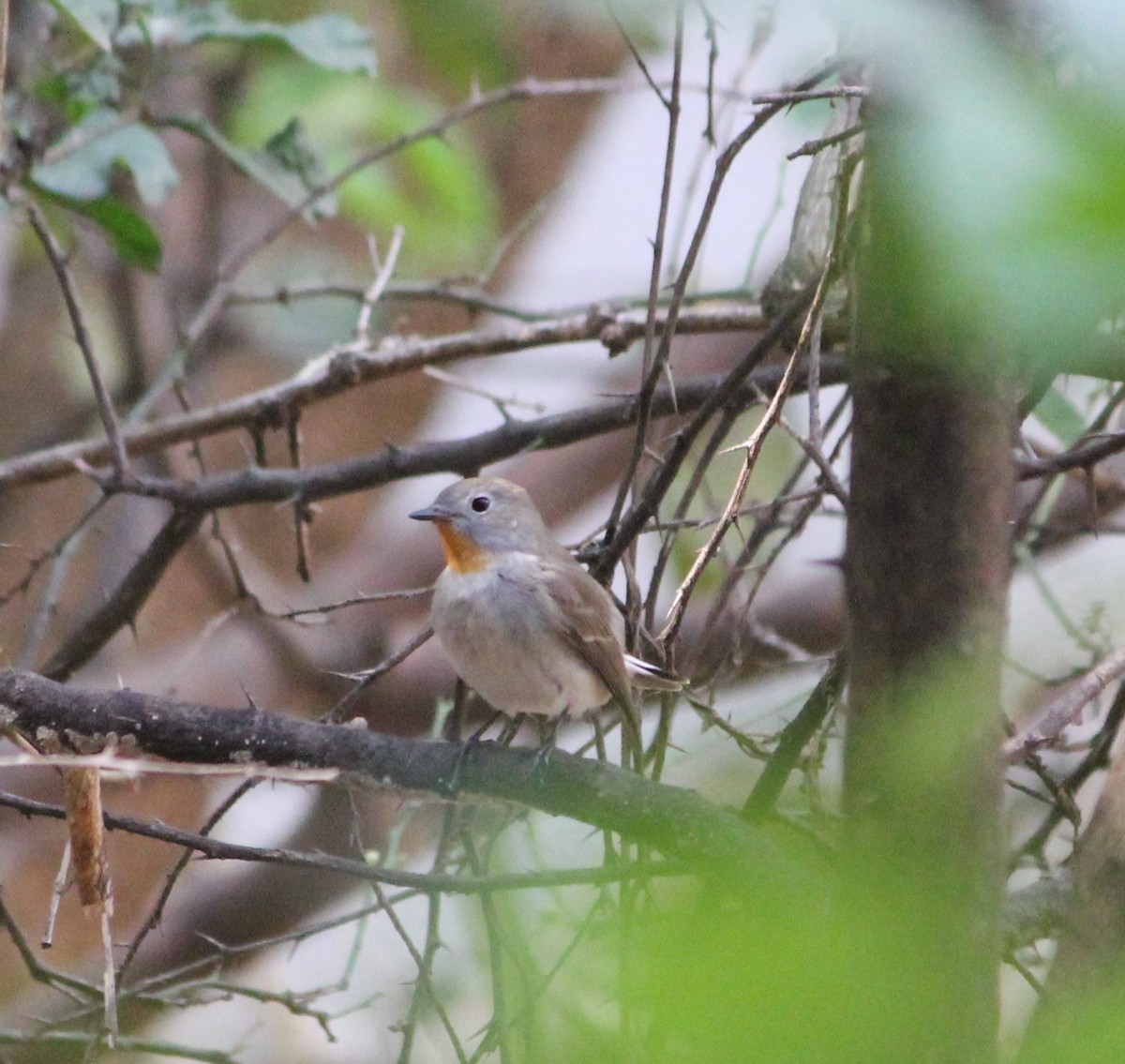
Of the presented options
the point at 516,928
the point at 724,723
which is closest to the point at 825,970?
the point at 516,928

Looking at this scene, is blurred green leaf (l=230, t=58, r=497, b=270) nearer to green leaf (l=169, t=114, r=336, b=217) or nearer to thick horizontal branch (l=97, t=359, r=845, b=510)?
green leaf (l=169, t=114, r=336, b=217)

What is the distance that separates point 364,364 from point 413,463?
41 centimetres

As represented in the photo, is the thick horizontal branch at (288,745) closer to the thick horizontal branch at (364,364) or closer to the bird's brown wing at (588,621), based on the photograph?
the bird's brown wing at (588,621)

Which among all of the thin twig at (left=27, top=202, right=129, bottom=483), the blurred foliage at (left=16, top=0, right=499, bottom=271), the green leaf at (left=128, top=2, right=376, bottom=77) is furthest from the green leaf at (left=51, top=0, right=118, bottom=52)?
the green leaf at (left=128, top=2, right=376, bottom=77)

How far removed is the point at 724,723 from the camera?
253 cm

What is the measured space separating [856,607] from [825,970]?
331mm

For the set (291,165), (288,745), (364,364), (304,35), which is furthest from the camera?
(291,165)

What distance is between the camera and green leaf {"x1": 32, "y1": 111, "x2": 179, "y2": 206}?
12.5 ft

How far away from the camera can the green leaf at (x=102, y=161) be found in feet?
12.5

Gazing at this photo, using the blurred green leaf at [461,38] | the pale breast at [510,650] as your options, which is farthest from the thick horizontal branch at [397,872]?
the pale breast at [510,650]

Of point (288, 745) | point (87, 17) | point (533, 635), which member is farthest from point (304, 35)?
point (288, 745)

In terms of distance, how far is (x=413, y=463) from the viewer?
369 centimetres

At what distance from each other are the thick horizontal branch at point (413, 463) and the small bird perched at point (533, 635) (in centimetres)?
28

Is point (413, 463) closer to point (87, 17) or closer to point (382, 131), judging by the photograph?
point (87, 17)
